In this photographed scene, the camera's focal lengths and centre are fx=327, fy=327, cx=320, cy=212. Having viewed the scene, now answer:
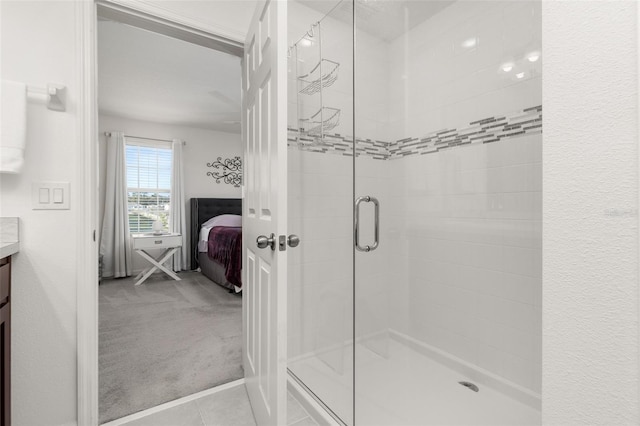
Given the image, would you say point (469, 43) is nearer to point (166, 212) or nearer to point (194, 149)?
point (194, 149)

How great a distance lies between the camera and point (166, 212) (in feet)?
17.6

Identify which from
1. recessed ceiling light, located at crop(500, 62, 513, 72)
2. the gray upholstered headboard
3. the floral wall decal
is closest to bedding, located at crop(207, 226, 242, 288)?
the gray upholstered headboard

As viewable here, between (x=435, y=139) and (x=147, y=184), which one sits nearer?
(x=435, y=139)

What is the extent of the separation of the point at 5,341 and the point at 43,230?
1.48 feet

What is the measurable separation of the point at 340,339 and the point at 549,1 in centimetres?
188

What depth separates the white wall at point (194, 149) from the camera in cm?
489

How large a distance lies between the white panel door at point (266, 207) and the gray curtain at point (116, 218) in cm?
378

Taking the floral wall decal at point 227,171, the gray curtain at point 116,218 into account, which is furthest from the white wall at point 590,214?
the floral wall decal at point 227,171

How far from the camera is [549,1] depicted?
23.1 inches

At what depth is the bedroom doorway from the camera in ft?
6.78

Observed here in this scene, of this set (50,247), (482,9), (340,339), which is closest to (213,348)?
(340,339)

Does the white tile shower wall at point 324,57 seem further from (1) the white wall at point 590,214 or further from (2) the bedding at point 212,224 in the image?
(2) the bedding at point 212,224

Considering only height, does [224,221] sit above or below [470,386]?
above

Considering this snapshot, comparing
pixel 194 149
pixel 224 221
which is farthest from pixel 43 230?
pixel 194 149
